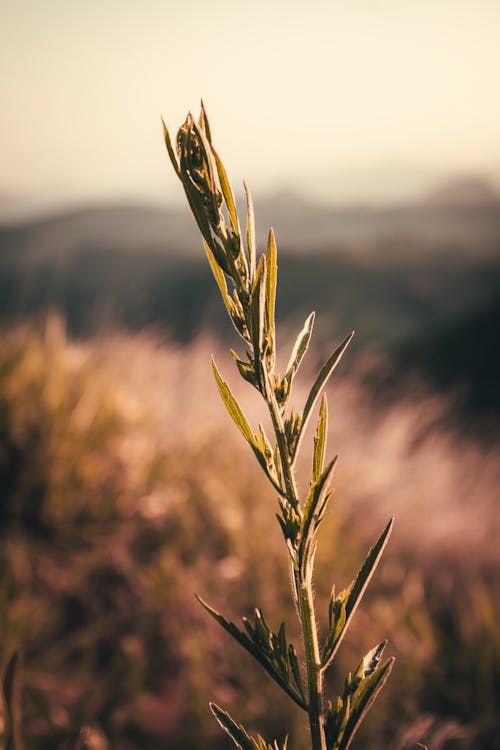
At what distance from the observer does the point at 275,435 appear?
35 centimetres

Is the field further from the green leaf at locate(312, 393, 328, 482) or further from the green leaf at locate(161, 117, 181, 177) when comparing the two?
the green leaf at locate(161, 117, 181, 177)

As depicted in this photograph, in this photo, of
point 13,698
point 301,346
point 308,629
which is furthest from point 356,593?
point 13,698

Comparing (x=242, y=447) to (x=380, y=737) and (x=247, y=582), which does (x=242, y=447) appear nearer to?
(x=247, y=582)

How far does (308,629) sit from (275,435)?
12cm

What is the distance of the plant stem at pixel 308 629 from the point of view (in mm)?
363

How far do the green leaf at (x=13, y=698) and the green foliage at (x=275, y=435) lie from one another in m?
0.19

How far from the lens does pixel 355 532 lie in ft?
11.6

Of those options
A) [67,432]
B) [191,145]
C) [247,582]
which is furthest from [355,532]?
[191,145]

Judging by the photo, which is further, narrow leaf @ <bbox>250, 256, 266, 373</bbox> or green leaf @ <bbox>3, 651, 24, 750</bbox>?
green leaf @ <bbox>3, 651, 24, 750</bbox>

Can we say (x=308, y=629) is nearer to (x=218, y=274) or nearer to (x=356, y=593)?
(x=356, y=593)

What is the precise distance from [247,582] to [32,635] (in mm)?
970

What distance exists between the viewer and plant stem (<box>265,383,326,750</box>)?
0.36 m

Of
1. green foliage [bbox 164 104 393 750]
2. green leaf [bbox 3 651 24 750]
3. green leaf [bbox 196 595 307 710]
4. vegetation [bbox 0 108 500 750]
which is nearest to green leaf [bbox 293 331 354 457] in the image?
green foliage [bbox 164 104 393 750]

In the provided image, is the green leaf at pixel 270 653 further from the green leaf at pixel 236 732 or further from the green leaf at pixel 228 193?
the green leaf at pixel 228 193
